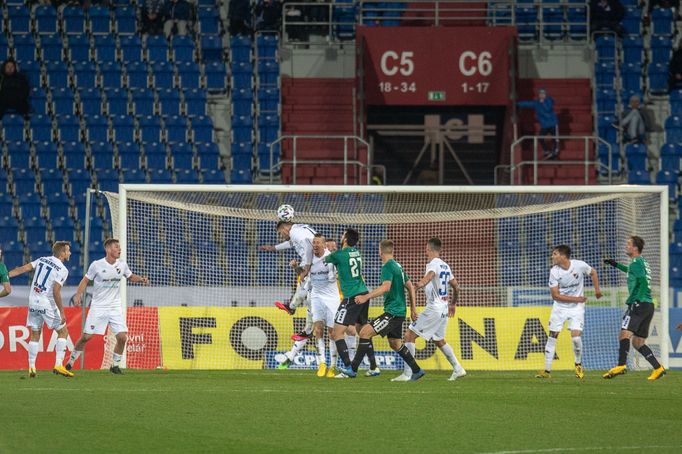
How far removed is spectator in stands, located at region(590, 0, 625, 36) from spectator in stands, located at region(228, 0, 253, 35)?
8399 millimetres

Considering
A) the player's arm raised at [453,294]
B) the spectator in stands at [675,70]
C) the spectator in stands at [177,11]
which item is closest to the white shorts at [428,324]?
the player's arm raised at [453,294]

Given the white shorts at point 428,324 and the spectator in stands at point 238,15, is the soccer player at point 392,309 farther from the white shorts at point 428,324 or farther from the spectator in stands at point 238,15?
the spectator in stands at point 238,15

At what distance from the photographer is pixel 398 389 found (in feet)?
48.3

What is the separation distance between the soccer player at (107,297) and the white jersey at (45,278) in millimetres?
390

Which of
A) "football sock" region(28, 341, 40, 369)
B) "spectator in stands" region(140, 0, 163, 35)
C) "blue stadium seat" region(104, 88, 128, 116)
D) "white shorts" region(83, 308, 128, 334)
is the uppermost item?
"spectator in stands" region(140, 0, 163, 35)

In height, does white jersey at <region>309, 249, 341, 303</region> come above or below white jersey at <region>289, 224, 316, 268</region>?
below

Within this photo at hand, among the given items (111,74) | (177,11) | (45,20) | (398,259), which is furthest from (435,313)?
(45,20)

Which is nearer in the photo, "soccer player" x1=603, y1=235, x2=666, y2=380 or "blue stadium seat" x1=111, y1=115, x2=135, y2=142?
"soccer player" x1=603, y1=235, x2=666, y2=380

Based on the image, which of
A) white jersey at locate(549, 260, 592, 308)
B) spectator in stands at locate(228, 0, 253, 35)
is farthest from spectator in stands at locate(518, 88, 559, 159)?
white jersey at locate(549, 260, 592, 308)

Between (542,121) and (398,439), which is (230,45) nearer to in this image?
(542,121)

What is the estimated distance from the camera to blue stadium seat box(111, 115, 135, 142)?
27.3m

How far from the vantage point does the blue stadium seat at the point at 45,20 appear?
96.1 feet

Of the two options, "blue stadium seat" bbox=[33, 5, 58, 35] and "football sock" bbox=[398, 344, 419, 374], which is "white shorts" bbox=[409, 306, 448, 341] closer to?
Result: "football sock" bbox=[398, 344, 419, 374]

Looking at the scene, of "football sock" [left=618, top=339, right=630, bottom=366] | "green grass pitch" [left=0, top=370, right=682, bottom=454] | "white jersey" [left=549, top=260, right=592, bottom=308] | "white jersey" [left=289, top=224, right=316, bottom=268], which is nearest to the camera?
"green grass pitch" [left=0, top=370, right=682, bottom=454]
